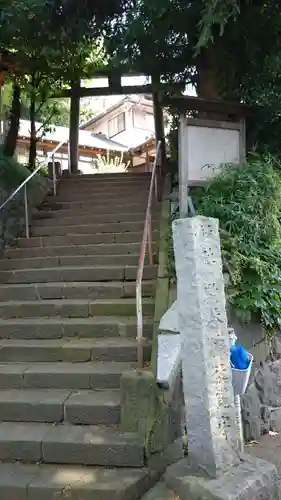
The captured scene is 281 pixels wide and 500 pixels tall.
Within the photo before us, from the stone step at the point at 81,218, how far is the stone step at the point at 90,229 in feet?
0.53

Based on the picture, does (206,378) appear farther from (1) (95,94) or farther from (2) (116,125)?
(2) (116,125)

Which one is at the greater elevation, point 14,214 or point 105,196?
point 105,196

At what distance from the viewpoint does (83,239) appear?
7.05 m

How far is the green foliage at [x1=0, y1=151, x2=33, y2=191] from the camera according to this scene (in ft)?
26.0

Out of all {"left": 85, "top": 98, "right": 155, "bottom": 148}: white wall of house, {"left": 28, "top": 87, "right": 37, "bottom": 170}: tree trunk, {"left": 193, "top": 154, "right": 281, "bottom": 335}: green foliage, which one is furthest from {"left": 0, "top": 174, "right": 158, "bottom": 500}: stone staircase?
{"left": 85, "top": 98, "right": 155, "bottom": 148}: white wall of house

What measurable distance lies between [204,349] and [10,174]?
5.92 m

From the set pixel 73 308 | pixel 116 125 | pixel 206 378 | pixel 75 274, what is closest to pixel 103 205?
pixel 75 274

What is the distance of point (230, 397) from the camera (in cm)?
309

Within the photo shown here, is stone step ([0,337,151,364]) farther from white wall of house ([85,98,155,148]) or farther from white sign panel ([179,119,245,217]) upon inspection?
white wall of house ([85,98,155,148])

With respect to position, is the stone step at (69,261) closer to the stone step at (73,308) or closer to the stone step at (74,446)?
the stone step at (73,308)

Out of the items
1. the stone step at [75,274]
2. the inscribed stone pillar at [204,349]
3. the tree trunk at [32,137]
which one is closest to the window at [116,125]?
the tree trunk at [32,137]

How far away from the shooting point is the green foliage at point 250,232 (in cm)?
487

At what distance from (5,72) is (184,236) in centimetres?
740

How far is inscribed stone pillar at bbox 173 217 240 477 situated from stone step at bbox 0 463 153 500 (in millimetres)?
552
